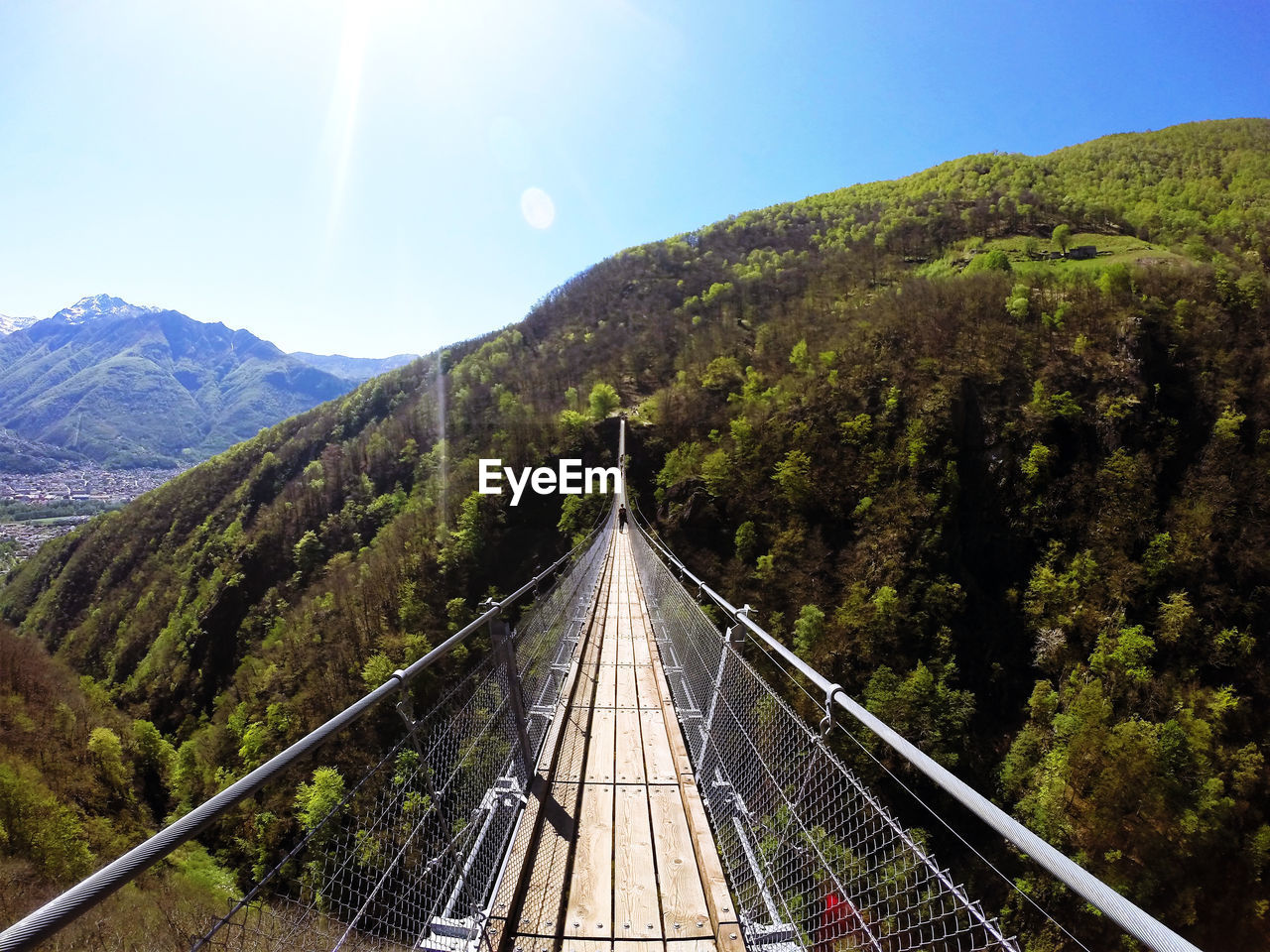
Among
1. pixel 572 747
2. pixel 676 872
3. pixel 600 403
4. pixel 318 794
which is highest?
pixel 600 403

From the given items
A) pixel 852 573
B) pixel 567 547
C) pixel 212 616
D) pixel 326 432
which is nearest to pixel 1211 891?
pixel 852 573

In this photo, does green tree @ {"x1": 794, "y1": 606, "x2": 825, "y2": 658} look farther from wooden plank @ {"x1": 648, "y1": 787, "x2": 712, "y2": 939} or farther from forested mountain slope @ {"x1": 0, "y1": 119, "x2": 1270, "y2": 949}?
wooden plank @ {"x1": 648, "y1": 787, "x2": 712, "y2": 939}

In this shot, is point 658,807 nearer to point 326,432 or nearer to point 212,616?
point 212,616

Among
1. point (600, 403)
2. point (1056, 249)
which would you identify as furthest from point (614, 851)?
point (1056, 249)

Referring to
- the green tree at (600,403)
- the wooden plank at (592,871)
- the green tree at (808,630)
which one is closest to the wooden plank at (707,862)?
the wooden plank at (592,871)

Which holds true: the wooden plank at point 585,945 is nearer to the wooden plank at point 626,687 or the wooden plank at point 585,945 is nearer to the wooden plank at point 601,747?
the wooden plank at point 601,747

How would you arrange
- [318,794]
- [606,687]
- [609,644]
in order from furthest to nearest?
1. [318,794]
2. [609,644]
3. [606,687]

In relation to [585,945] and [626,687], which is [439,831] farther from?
[626,687]
